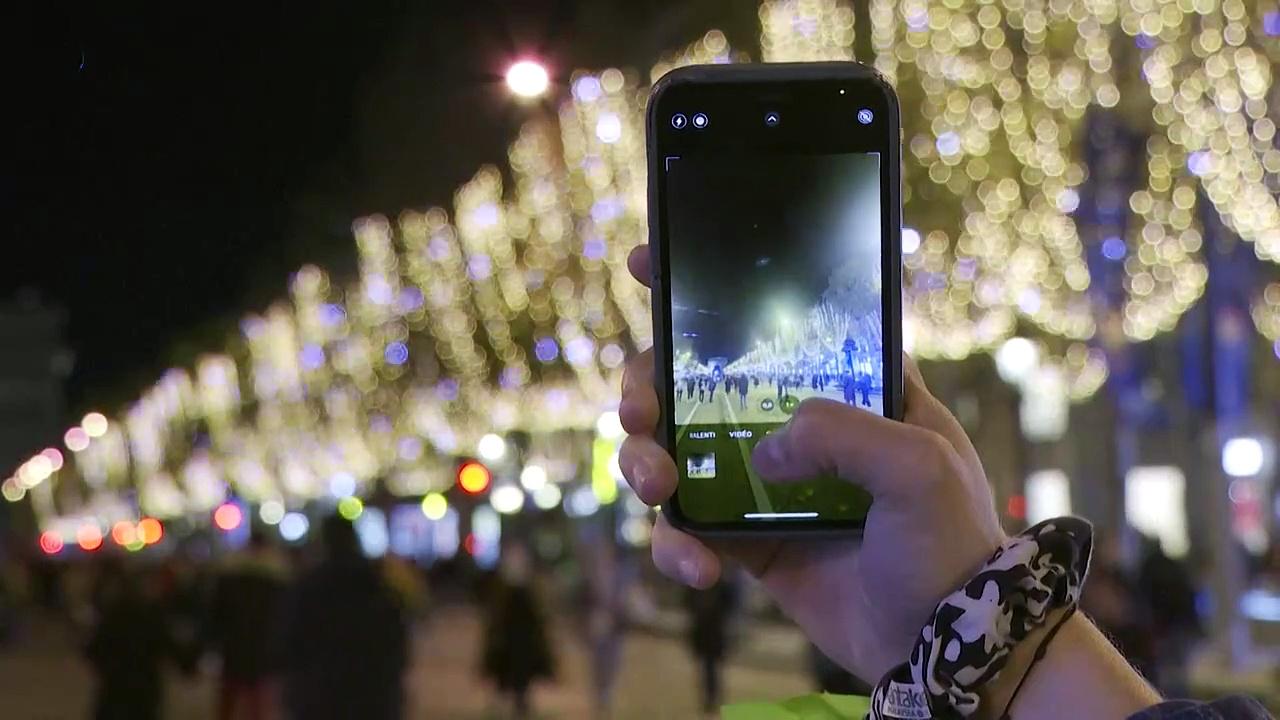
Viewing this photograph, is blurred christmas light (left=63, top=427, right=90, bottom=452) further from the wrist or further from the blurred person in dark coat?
the wrist

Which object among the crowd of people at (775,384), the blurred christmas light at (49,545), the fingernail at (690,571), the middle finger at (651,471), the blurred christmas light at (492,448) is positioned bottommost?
the blurred christmas light at (49,545)

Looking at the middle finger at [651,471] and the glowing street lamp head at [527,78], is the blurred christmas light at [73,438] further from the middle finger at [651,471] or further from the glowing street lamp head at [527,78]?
the middle finger at [651,471]

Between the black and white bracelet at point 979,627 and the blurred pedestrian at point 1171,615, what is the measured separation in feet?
37.7

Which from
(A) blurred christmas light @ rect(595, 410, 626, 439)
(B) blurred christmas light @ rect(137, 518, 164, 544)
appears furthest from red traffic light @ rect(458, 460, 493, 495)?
(B) blurred christmas light @ rect(137, 518, 164, 544)

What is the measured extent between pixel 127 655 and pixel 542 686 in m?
5.27

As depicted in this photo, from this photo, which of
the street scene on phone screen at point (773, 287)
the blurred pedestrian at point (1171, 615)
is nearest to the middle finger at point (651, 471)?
the street scene on phone screen at point (773, 287)

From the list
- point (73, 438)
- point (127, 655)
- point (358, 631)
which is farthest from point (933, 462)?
point (73, 438)

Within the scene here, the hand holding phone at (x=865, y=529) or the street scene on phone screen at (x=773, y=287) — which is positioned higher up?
the street scene on phone screen at (x=773, y=287)

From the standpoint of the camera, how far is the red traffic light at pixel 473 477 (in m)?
12.1

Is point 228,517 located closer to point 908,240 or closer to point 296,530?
point 296,530

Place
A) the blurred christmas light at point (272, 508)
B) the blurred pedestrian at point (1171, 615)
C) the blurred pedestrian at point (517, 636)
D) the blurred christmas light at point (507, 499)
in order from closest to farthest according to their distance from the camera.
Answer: the blurred pedestrian at point (1171, 615) < the blurred pedestrian at point (517, 636) < the blurred christmas light at point (507, 499) < the blurred christmas light at point (272, 508)

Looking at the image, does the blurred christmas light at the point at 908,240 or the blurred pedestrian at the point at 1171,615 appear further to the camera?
the blurred pedestrian at the point at 1171,615

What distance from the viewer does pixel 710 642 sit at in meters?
14.7

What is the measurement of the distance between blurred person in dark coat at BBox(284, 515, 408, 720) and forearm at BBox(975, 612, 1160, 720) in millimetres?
7121
